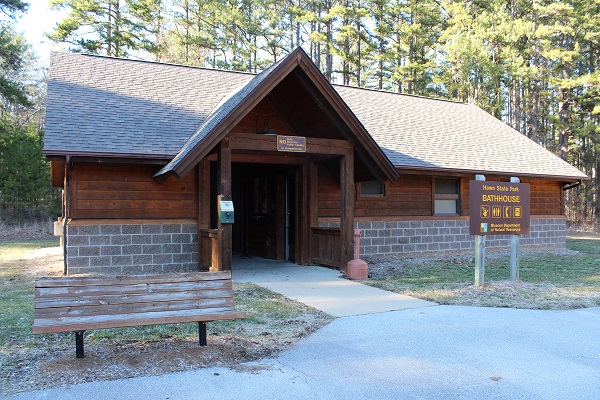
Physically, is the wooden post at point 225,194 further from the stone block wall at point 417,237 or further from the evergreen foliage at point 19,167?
the evergreen foliage at point 19,167

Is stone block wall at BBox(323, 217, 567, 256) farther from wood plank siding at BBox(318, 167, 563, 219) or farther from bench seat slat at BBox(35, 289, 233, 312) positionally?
bench seat slat at BBox(35, 289, 233, 312)

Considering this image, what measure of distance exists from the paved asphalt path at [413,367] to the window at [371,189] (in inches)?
289

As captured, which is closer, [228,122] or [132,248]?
[228,122]

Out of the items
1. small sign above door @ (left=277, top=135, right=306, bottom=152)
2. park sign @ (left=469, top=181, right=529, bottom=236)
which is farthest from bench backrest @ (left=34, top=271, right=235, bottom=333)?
park sign @ (left=469, top=181, right=529, bottom=236)

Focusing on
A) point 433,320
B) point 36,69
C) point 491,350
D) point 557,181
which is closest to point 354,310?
point 433,320

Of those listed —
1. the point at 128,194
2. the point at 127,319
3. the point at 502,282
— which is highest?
the point at 128,194

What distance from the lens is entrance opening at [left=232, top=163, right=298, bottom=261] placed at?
13930mm

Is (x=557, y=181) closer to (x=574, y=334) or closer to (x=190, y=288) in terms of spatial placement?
(x=574, y=334)

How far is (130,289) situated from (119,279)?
6.2 inches

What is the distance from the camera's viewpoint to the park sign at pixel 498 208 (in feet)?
31.1

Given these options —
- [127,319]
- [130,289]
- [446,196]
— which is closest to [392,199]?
[446,196]

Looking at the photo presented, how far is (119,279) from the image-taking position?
5414 millimetres

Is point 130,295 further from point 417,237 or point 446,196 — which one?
point 446,196

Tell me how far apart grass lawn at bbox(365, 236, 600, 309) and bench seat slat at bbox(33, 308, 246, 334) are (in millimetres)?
4339
